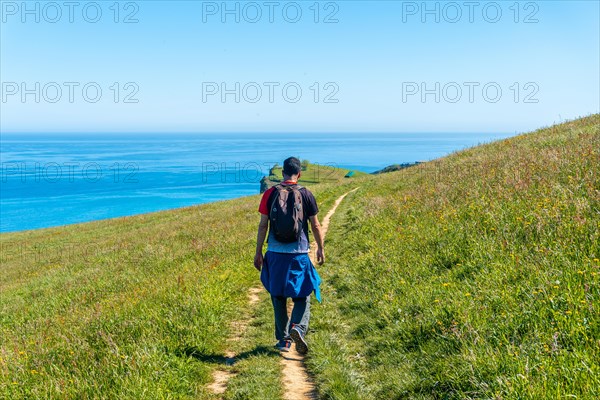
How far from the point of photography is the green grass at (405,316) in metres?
4.50

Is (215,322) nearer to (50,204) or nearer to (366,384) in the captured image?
(366,384)

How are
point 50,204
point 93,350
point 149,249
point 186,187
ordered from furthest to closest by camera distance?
point 186,187
point 50,204
point 149,249
point 93,350

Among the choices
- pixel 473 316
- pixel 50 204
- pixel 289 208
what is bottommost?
pixel 50 204

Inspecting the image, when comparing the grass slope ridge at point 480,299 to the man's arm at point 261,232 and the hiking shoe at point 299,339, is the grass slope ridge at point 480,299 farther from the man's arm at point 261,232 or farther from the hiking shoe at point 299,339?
the man's arm at point 261,232

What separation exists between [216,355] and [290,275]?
5.76 feet

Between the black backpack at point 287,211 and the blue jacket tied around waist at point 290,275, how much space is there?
1.38 ft

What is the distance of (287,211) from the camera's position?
620 centimetres

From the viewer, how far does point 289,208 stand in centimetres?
620

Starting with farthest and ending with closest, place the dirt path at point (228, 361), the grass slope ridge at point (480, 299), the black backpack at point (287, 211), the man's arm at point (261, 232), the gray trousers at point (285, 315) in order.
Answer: the gray trousers at point (285, 315) → the man's arm at point (261, 232) → the black backpack at point (287, 211) → the dirt path at point (228, 361) → the grass slope ridge at point (480, 299)

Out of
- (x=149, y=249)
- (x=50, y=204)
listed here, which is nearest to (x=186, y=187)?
(x=50, y=204)

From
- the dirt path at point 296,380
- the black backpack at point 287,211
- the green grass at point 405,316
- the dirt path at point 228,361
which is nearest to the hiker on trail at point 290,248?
the black backpack at point 287,211

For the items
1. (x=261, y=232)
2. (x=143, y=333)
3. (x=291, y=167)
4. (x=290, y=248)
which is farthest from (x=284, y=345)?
(x=291, y=167)

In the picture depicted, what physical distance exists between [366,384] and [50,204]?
14333cm

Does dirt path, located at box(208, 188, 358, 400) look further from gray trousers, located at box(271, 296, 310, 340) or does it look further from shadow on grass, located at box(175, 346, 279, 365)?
gray trousers, located at box(271, 296, 310, 340)
